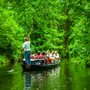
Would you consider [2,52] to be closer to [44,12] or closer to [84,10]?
[44,12]

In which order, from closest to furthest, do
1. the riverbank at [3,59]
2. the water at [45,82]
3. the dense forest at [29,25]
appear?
the water at [45,82], the riverbank at [3,59], the dense forest at [29,25]

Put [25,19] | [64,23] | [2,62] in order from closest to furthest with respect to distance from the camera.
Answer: [2,62] → [25,19] → [64,23]

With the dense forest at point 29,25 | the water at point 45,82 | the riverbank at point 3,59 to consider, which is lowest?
→ the water at point 45,82

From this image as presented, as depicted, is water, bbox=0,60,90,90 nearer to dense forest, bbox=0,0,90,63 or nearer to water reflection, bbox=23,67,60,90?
water reflection, bbox=23,67,60,90

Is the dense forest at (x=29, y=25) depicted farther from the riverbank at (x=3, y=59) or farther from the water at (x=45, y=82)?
the water at (x=45, y=82)

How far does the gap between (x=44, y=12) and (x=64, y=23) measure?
959cm

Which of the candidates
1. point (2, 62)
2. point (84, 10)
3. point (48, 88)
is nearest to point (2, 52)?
point (2, 62)

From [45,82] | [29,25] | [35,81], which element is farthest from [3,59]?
[45,82]

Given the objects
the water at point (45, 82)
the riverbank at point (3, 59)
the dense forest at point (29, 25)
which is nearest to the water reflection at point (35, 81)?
the water at point (45, 82)

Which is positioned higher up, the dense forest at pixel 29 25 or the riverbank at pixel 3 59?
the dense forest at pixel 29 25

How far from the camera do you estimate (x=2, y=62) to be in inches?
973

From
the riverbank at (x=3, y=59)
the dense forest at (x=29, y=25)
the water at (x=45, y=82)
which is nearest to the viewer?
the water at (x=45, y=82)

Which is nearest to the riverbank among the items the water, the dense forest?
the dense forest

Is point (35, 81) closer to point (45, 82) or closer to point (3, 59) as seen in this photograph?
Result: point (45, 82)
